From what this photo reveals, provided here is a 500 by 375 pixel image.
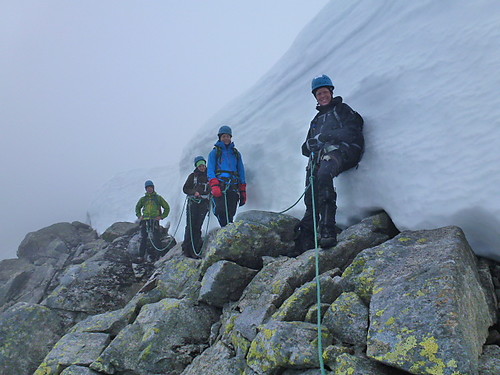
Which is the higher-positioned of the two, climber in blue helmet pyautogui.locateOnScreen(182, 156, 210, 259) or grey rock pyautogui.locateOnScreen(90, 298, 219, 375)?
climber in blue helmet pyautogui.locateOnScreen(182, 156, 210, 259)

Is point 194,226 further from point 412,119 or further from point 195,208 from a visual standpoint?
point 412,119

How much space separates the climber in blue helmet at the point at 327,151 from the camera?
5.11m

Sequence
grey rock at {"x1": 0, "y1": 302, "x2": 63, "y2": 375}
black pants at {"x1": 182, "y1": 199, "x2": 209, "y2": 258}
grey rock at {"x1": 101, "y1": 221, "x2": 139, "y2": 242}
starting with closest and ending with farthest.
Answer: grey rock at {"x1": 0, "y1": 302, "x2": 63, "y2": 375} < black pants at {"x1": 182, "y1": 199, "x2": 209, "y2": 258} < grey rock at {"x1": 101, "y1": 221, "x2": 139, "y2": 242}

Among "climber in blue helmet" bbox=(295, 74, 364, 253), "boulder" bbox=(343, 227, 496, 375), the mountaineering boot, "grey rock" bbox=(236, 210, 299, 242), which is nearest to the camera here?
"boulder" bbox=(343, 227, 496, 375)

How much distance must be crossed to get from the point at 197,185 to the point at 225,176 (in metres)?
1.95

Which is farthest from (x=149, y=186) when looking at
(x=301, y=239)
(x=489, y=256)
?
(x=489, y=256)

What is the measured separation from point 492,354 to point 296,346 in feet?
5.43

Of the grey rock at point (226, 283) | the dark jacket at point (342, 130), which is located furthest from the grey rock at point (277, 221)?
the dark jacket at point (342, 130)

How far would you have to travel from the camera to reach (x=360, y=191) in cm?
567

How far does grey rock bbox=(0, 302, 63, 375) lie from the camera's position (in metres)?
7.57

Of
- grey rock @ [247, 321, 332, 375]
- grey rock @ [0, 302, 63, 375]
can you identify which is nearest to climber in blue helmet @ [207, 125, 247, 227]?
grey rock @ [247, 321, 332, 375]

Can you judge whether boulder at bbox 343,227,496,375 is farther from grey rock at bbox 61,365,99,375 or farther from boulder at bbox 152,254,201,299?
grey rock at bbox 61,365,99,375

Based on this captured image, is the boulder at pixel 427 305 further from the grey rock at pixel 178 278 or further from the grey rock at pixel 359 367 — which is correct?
the grey rock at pixel 178 278

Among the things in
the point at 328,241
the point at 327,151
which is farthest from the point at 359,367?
the point at 327,151
